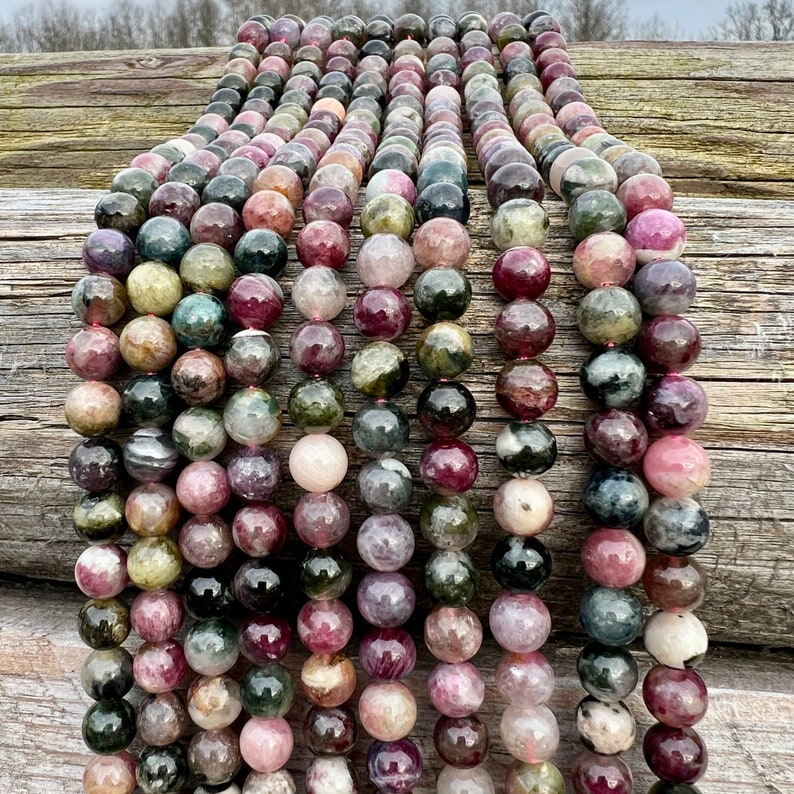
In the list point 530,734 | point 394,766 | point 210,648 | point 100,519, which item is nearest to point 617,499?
point 530,734

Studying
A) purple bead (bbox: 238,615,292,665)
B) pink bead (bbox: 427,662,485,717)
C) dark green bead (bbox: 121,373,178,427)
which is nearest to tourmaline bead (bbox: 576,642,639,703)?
pink bead (bbox: 427,662,485,717)

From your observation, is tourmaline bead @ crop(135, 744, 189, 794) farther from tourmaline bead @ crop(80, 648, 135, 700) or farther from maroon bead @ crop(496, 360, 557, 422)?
maroon bead @ crop(496, 360, 557, 422)

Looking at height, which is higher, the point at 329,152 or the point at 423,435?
the point at 329,152

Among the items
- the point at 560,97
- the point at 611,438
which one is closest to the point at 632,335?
the point at 611,438

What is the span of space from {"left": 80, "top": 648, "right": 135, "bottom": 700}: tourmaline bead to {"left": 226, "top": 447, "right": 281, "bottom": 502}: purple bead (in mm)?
252

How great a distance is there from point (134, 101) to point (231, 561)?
1039 mm

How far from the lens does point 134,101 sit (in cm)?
137

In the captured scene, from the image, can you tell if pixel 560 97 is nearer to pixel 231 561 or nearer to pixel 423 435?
pixel 423 435

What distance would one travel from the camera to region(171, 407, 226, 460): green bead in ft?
2.45

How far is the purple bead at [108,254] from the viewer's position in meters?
0.81

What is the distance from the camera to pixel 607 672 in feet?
2.35

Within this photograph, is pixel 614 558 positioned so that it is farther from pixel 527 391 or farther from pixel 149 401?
pixel 149 401

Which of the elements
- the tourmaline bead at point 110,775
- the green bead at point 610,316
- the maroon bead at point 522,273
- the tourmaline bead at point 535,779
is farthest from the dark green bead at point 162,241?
the tourmaline bead at point 535,779

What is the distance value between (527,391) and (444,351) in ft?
0.33
